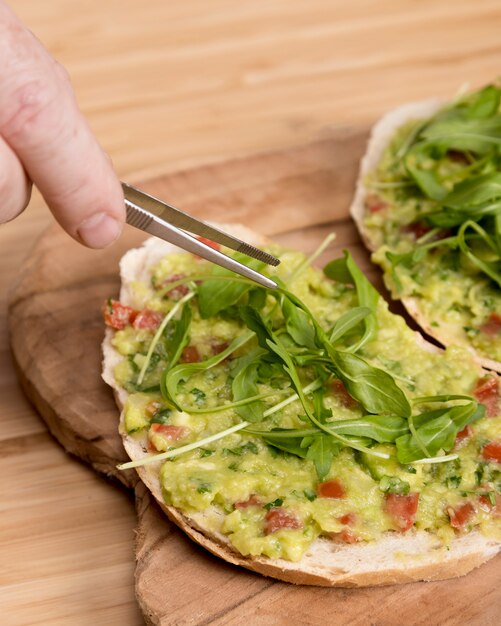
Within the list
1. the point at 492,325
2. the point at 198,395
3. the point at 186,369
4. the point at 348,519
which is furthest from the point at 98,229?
the point at 492,325

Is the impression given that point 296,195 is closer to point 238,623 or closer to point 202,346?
point 202,346

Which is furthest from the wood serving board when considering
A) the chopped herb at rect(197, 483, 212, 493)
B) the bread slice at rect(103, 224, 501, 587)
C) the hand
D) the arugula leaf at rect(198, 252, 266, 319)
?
the hand

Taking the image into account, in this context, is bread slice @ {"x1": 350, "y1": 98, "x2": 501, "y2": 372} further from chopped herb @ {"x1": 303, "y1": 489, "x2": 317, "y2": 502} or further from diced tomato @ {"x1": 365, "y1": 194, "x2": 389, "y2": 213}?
chopped herb @ {"x1": 303, "y1": 489, "x2": 317, "y2": 502}

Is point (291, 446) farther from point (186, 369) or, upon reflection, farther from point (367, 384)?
point (186, 369)

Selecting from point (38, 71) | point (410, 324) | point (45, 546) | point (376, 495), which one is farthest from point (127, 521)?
point (38, 71)

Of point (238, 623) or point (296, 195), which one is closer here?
point (238, 623)

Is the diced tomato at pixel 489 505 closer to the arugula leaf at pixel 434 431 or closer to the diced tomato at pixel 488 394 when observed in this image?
the arugula leaf at pixel 434 431
